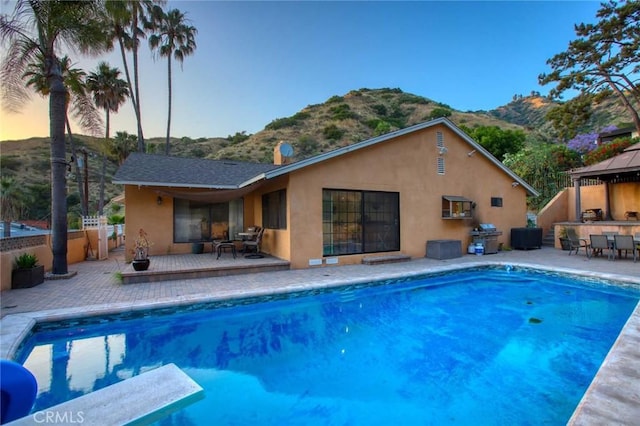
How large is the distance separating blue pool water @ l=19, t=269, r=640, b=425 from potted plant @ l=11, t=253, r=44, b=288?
3.20 meters

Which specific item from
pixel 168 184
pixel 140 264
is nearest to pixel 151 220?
pixel 168 184

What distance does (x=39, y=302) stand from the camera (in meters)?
6.14

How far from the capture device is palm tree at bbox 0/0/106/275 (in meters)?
7.97

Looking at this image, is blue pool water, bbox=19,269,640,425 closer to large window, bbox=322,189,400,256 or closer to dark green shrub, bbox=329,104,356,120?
large window, bbox=322,189,400,256

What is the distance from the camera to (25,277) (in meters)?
7.36

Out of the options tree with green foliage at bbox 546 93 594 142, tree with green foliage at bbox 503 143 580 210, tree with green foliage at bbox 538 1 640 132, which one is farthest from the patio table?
tree with green foliage at bbox 538 1 640 132

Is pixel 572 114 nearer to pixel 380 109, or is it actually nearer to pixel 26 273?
pixel 26 273

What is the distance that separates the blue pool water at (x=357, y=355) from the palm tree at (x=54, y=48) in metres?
4.99

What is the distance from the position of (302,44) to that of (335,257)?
46.3 feet

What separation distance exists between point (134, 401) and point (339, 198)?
774cm

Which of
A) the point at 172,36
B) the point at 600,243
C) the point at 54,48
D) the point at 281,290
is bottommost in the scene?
the point at 281,290

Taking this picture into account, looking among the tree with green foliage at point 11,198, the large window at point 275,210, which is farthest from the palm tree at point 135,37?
the large window at point 275,210

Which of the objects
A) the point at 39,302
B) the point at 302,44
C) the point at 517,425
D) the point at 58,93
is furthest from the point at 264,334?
the point at 302,44

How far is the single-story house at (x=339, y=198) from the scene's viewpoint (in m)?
9.73
